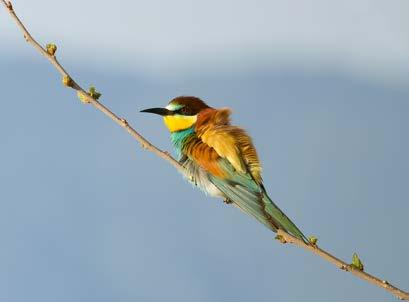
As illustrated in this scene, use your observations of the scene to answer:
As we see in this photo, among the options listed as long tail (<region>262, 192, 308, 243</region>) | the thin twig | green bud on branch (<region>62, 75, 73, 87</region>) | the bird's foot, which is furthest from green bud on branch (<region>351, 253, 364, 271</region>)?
green bud on branch (<region>62, 75, 73, 87</region>)

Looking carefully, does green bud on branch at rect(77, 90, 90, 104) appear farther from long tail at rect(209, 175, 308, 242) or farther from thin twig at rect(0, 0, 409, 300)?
long tail at rect(209, 175, 308, 242)

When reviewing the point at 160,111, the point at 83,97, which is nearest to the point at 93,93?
the point at 83,97

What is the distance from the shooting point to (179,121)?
10.6 feet

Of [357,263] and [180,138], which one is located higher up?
[180,138]

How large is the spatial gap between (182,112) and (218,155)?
346 mm

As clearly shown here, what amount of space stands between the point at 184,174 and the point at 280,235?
3.45ft

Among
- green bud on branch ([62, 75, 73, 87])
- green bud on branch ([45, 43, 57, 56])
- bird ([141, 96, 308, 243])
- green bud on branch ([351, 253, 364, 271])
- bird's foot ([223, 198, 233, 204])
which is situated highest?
bird ([141, 96, 308, 243])

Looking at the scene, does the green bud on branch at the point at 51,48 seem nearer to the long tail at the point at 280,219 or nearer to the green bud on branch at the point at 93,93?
the green bud on branch at the point at 93,93

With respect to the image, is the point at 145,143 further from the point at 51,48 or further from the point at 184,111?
the point at 184,111

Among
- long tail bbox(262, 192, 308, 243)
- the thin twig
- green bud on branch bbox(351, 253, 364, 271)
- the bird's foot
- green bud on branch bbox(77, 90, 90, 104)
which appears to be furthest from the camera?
the bird's foot

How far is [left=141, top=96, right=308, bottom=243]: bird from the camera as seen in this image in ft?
9.15

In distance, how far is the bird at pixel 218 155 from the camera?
9.15 feet

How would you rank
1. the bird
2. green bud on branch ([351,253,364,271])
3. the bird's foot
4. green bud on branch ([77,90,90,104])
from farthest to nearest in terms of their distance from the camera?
the bird's foot
the bird
green bud on branch ([77,90,90,104])
green bud on branch ([351,253,364,271])

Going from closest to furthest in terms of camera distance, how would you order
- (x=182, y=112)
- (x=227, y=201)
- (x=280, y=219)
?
(x=280, y=219)
(x=227, y=201)
(x=182, y=112)
